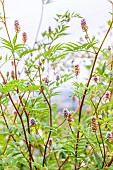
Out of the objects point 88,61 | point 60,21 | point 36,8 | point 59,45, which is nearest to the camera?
point 59,45

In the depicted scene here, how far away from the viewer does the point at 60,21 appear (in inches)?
47.3

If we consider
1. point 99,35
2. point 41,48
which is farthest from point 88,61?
point 41,48

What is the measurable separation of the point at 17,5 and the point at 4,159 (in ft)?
3.82

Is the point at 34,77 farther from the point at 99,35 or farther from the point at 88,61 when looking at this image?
the point at 99,35

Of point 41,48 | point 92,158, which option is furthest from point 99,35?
point 92,158

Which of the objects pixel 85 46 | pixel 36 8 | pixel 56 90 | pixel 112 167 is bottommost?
pixel 112 167

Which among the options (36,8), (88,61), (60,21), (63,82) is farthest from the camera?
(88,61)

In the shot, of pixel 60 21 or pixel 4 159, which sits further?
pixel 60 21

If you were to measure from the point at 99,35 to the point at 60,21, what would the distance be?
180 cm

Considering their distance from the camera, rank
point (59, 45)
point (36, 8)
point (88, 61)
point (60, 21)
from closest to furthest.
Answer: point (59, 45) < point (60, 21) < point (36, 8) < point (88, 61)

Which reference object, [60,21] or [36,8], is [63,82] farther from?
[36,8]

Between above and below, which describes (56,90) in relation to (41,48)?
below

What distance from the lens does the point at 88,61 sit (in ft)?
8.84

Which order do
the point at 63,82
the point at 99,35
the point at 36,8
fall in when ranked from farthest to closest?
A: 1. the point at 99,35
2. the point at 36,8
3. the point at 63,82
